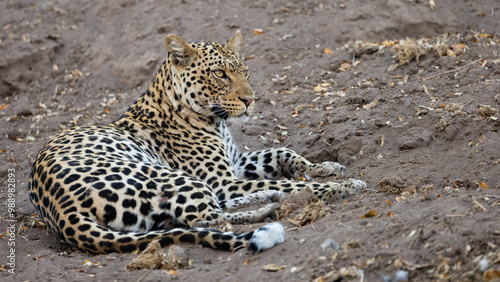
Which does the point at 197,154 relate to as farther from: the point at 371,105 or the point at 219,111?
the point at 371,105

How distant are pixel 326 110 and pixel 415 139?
2.25 metres

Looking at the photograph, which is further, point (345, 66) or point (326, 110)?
point (345, 66)

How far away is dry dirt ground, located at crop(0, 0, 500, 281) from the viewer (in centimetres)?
A: 432

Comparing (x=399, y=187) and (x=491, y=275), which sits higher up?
(x=491, y=275)

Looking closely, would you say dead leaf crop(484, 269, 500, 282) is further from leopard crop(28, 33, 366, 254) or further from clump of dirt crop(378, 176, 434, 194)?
clump of dirt crop(378, 176, 434, 194)

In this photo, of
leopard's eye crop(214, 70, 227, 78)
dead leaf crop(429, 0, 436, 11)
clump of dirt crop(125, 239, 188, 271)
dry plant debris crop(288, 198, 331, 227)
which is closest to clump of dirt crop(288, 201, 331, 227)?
dry plant debris crop(288, 198, 331, 227)

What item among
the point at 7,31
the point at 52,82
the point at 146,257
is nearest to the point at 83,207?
the point at 146,257

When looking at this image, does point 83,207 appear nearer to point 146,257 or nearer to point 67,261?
point 67,261

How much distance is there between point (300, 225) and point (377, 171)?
177 cm

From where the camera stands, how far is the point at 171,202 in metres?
5.76

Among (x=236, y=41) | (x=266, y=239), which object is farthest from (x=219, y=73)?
(x=266, y=239)

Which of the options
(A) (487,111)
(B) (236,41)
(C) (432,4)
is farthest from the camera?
(C) (432,4)

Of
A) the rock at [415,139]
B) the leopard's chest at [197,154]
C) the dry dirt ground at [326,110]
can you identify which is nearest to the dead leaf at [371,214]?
the dry dirt ground at [326,110]

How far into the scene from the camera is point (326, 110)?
9.13 m
